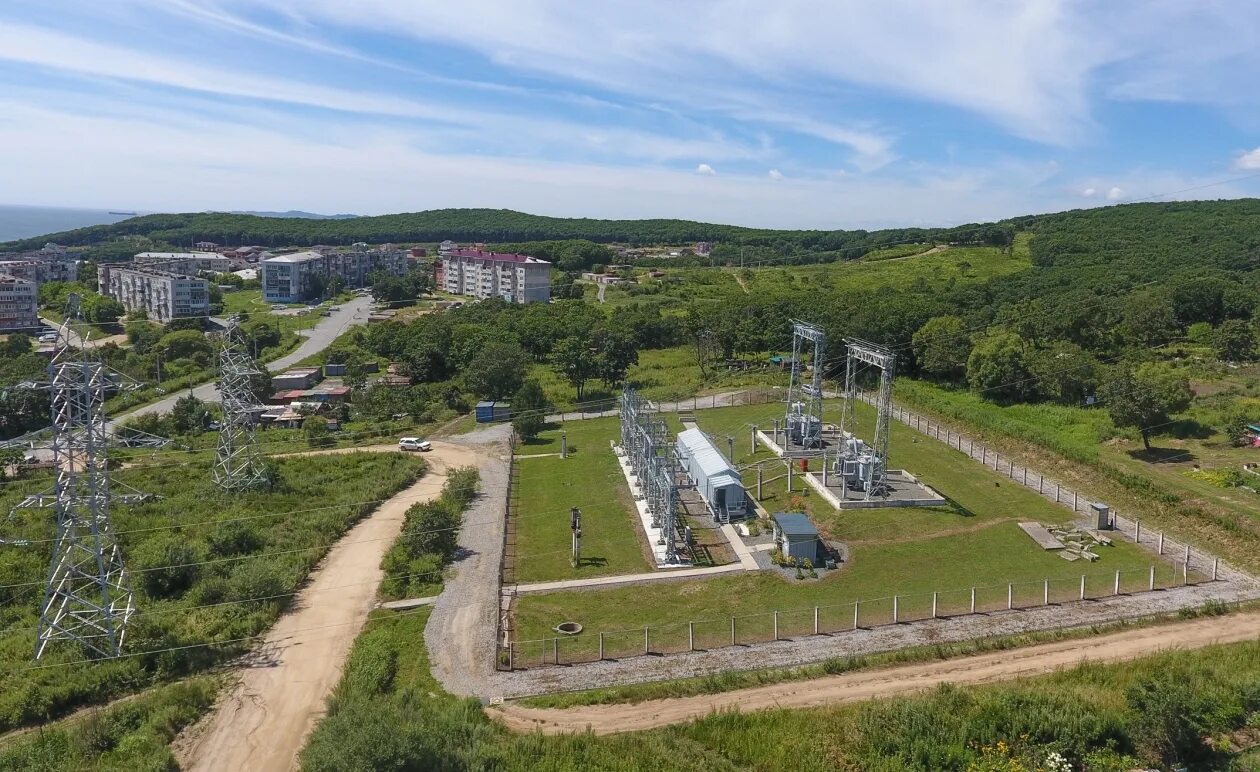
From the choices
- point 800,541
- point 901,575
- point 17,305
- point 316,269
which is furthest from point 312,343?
point 901,575

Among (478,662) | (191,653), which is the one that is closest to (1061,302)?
(478,662)

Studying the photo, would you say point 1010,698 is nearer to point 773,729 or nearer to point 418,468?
point 773,729

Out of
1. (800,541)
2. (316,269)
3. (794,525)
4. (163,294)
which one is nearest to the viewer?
(800,541)

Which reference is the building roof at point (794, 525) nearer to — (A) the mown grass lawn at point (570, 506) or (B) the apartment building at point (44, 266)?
(A) the mown grass lawn at point (570, 506)

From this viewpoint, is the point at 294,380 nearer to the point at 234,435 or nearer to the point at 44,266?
the point at 234,435

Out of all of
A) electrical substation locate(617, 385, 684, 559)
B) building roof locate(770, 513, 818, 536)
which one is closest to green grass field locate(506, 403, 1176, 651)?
building roof locate(770, 513, 818, 536)

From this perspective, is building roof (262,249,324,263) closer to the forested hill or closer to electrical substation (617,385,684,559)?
the forested hill
